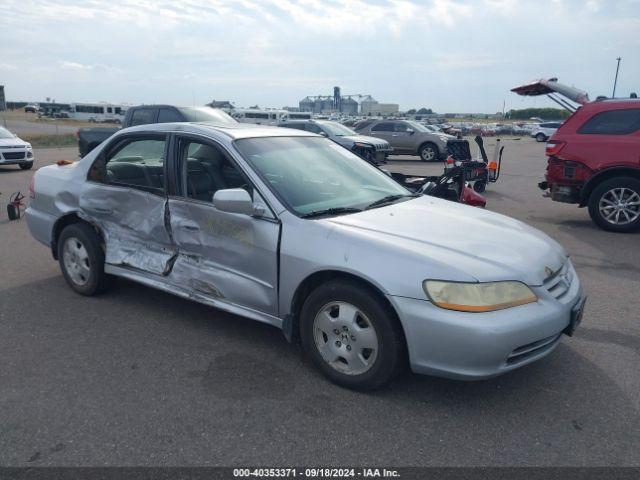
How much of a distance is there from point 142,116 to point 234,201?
10297mm

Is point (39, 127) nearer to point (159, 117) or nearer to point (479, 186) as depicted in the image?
point (159, 117)

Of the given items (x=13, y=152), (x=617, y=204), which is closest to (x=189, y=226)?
(x=617, y=204)

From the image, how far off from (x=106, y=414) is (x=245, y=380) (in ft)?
2.81

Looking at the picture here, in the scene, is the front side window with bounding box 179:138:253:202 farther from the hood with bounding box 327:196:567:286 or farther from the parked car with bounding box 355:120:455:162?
the parked car with bounding box 355:120:455:162

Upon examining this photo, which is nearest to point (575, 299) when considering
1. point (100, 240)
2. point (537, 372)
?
point (537, 372)

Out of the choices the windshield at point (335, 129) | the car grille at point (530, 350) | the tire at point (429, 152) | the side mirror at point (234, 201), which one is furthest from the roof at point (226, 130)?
the tire at point (429, 152)

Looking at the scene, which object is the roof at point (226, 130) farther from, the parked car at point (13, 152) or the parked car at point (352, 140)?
the parked car at point (13, 152)

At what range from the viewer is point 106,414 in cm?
314

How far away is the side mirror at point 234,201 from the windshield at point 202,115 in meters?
8.66

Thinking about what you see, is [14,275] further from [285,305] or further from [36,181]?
[285,305]

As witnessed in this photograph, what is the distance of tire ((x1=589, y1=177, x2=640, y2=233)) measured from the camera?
26.5 ft

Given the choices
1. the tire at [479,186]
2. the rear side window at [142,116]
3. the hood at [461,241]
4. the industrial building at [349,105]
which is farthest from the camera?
the industrial building at [349,105]

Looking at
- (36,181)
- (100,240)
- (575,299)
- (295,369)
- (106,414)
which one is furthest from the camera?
(36,181)

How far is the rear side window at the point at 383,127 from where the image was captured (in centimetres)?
2256
